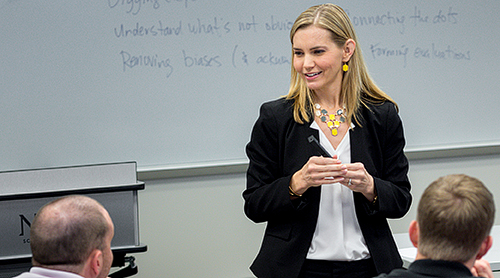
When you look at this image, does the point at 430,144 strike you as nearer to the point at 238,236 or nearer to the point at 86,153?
the point at 238,236

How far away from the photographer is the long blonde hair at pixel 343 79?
1.76 meters

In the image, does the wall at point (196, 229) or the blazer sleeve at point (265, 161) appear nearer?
the blazer sleeve at point (265, 161)

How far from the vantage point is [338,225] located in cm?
169

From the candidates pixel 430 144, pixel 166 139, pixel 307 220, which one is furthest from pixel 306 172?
pixel 430 144

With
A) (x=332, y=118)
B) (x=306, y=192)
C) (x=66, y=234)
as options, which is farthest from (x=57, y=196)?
(x=332, y=118)

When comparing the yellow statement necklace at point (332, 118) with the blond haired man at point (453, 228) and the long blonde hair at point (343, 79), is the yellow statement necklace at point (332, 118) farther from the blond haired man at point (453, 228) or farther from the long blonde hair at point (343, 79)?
the blond haired man at point (453, 228)

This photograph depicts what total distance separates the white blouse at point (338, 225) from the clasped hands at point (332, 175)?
9 cm

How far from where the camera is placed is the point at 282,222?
1743mm

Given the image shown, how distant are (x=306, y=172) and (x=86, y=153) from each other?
4.84ft

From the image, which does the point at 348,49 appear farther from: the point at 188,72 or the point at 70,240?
the point at 188,72

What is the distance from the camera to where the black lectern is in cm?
184

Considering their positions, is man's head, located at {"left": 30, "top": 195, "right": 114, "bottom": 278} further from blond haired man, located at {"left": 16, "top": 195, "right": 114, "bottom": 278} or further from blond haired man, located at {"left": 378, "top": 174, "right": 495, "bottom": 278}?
blond haired man, located at {"left": 378, "top": 174, "right": 495, "bottom": 278}

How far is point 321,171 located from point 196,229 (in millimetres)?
1458

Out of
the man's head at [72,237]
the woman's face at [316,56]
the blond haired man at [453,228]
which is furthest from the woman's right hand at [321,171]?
the man's head at [72,237]
